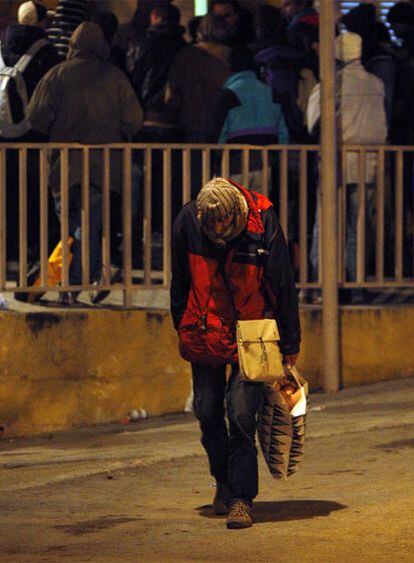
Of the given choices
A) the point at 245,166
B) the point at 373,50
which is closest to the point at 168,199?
the point at 245,166

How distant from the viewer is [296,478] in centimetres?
850

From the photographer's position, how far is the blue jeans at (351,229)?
11648 mm

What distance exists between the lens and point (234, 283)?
7012 millimetres

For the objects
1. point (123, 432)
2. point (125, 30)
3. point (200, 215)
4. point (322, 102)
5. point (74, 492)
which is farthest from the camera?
point (125, 30)

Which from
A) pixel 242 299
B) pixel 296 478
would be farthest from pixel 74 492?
pixel 242 299

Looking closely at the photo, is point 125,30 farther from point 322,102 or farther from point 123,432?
point 123,432

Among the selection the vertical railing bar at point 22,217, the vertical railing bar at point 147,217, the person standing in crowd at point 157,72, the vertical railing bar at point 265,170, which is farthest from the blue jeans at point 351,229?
the vertical railing bar at point 22,217

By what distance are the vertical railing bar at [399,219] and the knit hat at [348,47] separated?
2.32 ft

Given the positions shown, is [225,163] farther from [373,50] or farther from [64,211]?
[373,50]

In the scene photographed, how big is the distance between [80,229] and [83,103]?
2.65 ft

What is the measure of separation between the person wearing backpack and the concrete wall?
1.83ft

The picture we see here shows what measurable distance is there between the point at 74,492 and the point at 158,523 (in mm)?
1083

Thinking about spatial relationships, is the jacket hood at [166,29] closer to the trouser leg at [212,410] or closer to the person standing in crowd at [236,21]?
the person standing in crowd at [236,21]

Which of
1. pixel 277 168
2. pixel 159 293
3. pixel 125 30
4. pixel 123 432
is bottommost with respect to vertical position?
pixel 123 432
